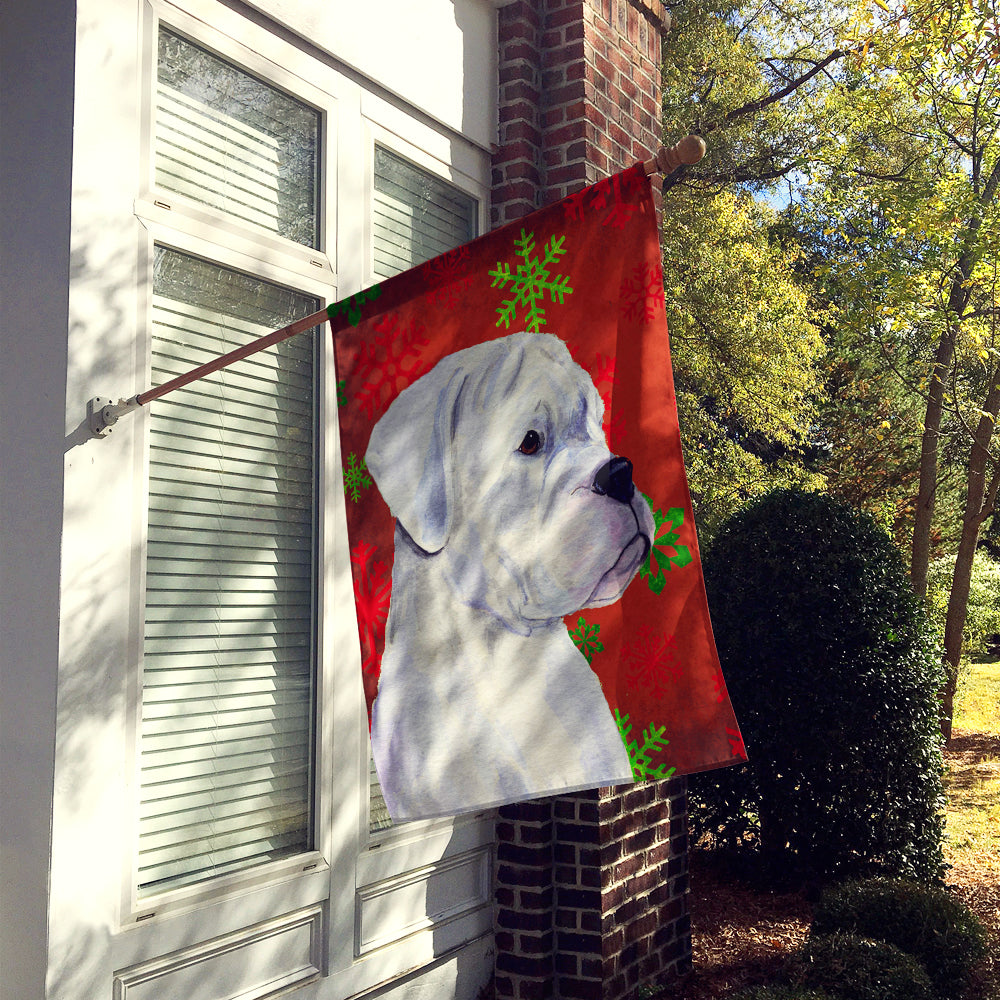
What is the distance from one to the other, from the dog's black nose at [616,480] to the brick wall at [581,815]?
233cm

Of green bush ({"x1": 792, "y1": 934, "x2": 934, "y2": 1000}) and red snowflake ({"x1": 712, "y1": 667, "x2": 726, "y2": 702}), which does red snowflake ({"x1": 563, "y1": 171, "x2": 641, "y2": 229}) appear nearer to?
red snowflake ({"x1": 712, "y1": 667, "x2": 726, "y2": 702})

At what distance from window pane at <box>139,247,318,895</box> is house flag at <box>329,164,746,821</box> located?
35.9 inches

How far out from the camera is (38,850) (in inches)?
106

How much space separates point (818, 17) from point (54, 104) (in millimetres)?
12025

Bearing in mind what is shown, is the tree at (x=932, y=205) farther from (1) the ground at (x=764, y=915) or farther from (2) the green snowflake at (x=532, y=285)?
(2) the green snowflake at (x=532, y=285)

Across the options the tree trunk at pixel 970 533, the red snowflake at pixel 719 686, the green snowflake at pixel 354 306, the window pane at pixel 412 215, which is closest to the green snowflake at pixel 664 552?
the red snowflake at pixel 719 686

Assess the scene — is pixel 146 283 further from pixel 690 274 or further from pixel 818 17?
pixel 818 17

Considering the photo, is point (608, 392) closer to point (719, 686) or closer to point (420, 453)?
point (420, 453)

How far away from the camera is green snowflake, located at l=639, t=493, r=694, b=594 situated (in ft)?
7.53

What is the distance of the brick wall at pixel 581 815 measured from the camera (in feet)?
14.3

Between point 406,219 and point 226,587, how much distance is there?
1823 millimetres

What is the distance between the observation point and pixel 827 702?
5.80m

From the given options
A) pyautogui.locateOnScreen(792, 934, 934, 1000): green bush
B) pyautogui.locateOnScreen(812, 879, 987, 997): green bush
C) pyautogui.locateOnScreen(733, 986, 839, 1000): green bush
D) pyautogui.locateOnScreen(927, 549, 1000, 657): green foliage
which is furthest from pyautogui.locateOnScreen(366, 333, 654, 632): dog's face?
pyautogui.locateOnScreen(927, 549, 1000, 657): green foliage

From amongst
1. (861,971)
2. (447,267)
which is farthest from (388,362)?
(861,971)
